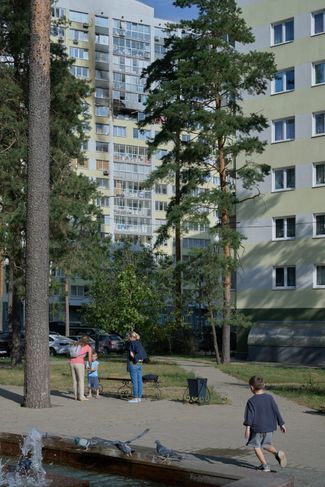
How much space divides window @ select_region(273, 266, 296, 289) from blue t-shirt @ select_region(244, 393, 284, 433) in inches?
1301

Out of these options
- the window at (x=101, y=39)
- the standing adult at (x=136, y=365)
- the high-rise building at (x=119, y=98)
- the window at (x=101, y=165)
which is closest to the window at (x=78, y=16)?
the high-rise building at (x=119, y=98)

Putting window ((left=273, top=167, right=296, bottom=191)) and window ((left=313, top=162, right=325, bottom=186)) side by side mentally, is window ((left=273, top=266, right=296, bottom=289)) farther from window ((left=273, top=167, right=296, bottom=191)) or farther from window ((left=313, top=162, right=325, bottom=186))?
window ((left=313, top=162, right=325, bottom=186))

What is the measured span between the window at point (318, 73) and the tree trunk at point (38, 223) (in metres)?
27.7

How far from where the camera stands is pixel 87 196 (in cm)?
3062

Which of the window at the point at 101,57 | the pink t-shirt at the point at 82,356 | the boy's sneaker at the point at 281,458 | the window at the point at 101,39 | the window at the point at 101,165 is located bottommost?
the boy's sneaker at the point at 281,458

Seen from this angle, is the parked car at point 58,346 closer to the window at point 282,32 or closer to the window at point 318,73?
the window at point 318,73

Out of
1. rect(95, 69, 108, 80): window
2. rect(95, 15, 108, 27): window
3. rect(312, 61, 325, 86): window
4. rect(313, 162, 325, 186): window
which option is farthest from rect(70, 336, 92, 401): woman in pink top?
rect(95, 15, 108, 27): window

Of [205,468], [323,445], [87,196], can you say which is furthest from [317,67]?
[205,468]

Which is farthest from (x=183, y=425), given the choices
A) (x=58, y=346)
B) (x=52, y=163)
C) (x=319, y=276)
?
(x=58, y=346)

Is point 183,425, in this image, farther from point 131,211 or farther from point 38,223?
point 131,211

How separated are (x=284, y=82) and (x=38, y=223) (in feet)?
99.1

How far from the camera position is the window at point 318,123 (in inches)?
1639

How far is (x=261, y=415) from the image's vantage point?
9266 millimetres

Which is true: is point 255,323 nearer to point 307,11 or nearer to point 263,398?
point 307,11
